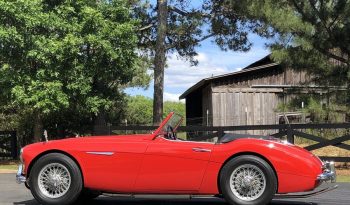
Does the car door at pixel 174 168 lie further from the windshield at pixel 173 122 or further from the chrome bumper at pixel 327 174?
the chrome bumper at pixel 327 174

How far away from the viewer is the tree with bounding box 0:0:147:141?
17.2 m

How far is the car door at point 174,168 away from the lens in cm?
726

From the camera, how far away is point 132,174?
7391 mm

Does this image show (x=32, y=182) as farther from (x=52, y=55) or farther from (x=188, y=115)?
(x=188, y=115)

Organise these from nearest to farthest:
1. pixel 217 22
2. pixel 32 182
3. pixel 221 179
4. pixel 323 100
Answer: pixel 221 179
pixel 32 182
pixel 323 100
pixel 217 22

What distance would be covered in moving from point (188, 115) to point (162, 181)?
27517mm

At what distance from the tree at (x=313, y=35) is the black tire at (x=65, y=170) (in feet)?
30.0

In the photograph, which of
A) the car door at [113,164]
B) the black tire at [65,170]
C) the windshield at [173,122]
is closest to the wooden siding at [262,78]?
the windshield at [173,122]

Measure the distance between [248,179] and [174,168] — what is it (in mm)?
1013

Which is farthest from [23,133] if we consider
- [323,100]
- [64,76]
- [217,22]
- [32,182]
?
[32,182]

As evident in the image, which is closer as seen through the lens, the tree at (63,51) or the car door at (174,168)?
the car door at (174,168)

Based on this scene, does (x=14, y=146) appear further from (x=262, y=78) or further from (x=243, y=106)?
(x=262, y=78)

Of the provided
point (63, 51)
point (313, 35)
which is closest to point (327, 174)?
point (313, 35)

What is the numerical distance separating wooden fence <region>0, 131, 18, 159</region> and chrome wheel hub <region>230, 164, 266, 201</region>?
16.1 m
